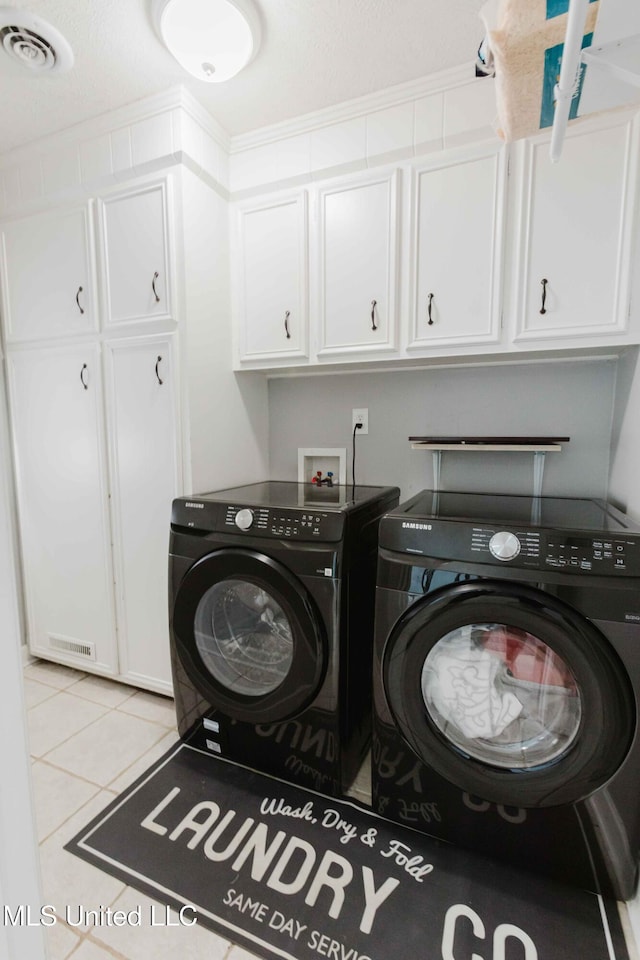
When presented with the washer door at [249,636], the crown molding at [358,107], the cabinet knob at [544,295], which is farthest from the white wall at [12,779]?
the crown molding at [358,107]

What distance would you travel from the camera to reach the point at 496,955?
1021 millimetres

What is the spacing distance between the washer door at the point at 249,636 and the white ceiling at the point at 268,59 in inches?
65.8

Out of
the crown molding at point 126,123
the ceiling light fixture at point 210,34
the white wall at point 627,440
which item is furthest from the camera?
the crown molding at point 126,123

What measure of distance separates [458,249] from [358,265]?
0.38 metres

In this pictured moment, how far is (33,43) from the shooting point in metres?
1.36

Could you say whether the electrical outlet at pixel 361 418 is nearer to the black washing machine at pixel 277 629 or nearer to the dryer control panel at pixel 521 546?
the black washing machine at pixel 277 629

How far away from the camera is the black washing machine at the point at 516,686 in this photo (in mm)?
1033

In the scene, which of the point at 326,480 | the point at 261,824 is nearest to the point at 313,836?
the point at 261,824

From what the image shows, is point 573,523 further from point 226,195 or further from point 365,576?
point 226,195

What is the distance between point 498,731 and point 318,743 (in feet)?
1.90

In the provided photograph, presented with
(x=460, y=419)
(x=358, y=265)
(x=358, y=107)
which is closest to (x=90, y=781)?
(x=460, y=419)

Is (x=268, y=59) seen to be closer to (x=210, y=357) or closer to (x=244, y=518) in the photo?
(x=210, y=357)

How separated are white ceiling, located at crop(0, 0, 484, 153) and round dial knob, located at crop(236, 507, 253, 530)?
152 cm

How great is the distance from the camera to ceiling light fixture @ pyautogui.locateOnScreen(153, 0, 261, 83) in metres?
1.23
